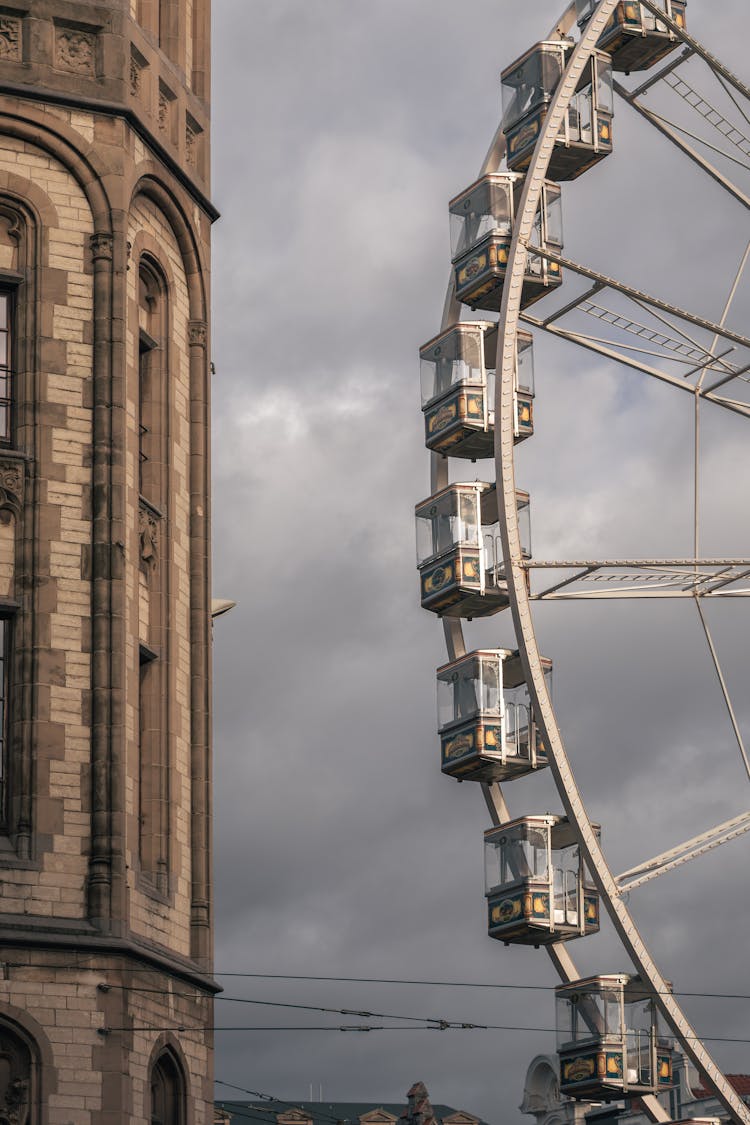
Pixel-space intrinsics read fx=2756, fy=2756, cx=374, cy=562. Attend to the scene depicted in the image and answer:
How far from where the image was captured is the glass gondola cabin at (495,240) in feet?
158

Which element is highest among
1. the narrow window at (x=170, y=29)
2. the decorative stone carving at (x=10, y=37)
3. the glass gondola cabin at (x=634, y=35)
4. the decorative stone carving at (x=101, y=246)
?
the glass gondola cabin at (x=634, y=35)

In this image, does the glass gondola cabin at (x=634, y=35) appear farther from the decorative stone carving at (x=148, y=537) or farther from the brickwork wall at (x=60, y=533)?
the decorative stone carving at (x=148, y=537)

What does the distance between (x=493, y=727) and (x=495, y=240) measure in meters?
8.74

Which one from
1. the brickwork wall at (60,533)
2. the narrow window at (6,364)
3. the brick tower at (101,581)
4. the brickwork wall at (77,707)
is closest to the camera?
the brickwork wall at (77,707)

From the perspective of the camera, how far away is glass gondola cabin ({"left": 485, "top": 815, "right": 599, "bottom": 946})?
44.5 m

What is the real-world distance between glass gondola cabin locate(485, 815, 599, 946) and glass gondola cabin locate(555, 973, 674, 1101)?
3.41ft

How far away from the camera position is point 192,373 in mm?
43094

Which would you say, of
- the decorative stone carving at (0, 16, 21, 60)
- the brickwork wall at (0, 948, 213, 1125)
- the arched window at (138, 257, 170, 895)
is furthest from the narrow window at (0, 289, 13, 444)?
the brickwork wall at (0, 948, 213, 1125)

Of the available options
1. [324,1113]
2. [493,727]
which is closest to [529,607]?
[493,727]

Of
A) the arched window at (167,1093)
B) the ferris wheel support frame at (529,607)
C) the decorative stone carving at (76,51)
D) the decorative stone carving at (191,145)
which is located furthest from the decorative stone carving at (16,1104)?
the decorative stone carving at (191,145)

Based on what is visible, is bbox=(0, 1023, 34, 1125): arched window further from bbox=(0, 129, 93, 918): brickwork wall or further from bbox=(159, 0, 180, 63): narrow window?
bbox=(159, 0, 180, 63): narrow window

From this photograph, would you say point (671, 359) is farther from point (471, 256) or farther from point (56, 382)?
point (56, 382)

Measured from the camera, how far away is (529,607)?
45000 mm

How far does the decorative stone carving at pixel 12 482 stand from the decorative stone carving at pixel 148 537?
2.21m
